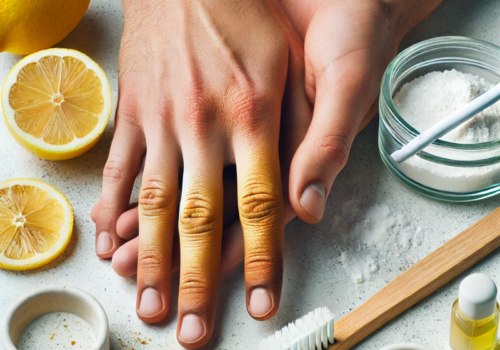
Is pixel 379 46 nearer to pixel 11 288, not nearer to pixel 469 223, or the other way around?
pixel 469 223

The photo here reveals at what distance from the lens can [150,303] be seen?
1073mm

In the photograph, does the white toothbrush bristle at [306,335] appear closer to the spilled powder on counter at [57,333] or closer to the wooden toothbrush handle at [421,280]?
the wooden toothbrush handle at [421,280]

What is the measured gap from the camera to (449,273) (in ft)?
3.57

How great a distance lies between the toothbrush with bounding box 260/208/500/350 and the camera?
0.99 m

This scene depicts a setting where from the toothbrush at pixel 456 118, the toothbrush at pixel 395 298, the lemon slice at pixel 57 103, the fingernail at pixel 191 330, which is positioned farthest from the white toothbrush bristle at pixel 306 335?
the lemon slice at pixel 57 103

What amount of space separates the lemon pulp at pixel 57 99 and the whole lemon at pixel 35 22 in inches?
3.4

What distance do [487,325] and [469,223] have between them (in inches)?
12.0

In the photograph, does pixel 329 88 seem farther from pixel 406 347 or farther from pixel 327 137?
pixel 406 347

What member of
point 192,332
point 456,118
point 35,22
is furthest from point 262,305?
point 35,22

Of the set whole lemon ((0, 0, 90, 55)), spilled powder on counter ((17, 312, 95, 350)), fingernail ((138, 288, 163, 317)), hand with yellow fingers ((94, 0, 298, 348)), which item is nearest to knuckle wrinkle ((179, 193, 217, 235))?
hand with yellow fingers ((94, 0, 298, 348))

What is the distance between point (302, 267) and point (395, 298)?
18cm

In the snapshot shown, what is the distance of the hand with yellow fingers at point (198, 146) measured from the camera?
1.06 meters

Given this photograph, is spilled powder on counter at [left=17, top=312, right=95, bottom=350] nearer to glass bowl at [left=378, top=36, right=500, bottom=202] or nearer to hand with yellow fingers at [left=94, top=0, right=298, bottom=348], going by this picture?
hand with yellow fingers at [left=94, top=0, right=298, bottom=348]

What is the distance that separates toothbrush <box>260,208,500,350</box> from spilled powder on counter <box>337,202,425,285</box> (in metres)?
0.06
